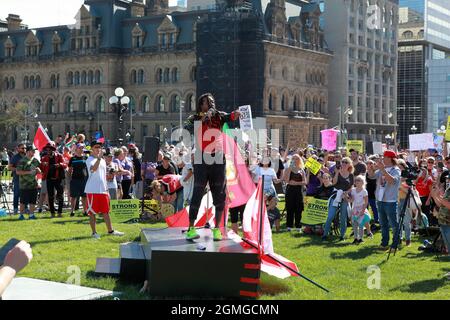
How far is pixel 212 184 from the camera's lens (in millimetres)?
9961

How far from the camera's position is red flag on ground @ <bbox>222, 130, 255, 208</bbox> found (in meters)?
11.5

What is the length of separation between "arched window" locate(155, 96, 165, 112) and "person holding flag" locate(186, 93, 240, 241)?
73.7 m

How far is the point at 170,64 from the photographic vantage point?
3238 inches

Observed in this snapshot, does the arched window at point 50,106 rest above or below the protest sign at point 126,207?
above

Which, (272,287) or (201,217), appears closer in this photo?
(272,287)

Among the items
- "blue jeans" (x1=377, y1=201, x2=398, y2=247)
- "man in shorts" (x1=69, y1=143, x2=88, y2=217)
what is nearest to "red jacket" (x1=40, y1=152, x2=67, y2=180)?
"man in shorts" (x1=69, y1=143, x2=88, y2=217)

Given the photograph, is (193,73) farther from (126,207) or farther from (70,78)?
(126,207)

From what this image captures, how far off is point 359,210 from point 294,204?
7.27 feet

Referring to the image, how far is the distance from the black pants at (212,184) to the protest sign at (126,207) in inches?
301

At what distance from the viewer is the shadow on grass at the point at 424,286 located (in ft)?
32.8

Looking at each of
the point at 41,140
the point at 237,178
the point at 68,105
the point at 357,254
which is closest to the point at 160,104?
the point at 68,105

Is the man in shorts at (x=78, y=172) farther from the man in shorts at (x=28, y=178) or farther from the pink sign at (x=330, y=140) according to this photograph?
the pink sign at (x=330, y=140)

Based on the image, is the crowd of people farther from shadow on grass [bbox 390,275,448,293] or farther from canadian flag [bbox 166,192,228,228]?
canadian flag [bbox 166,192,228,228]

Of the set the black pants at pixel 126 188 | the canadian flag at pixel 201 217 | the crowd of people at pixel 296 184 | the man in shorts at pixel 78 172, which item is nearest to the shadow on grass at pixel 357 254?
the crowd of people at pixel 296 184
